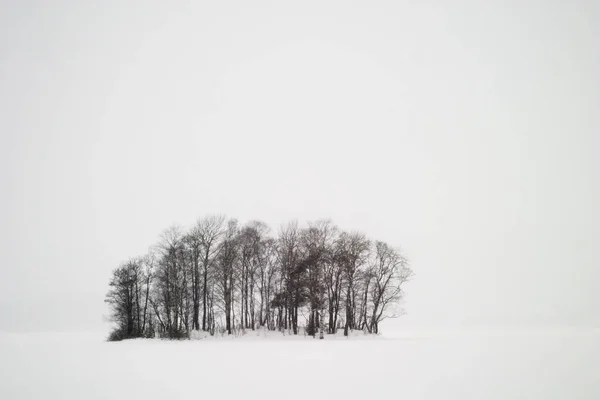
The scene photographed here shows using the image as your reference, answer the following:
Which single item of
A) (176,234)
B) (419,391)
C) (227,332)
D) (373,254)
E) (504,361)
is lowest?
(227,332)

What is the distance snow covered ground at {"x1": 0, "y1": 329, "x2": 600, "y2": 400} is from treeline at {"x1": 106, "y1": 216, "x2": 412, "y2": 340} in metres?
20.2

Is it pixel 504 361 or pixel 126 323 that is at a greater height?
pixel 504 361

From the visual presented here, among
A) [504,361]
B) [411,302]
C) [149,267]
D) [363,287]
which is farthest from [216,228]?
[411,302]

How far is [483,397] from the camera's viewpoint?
14.2 meters

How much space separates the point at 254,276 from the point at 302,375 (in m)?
36.1

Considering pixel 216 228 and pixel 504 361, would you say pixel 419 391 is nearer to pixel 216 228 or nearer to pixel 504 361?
pixel 504 361

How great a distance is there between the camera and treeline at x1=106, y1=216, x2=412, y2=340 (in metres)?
47.2

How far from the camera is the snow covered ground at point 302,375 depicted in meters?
14.5

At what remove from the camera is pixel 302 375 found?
1842 cm

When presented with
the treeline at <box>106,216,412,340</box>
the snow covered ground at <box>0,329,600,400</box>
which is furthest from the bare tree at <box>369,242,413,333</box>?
the snow covered ground at <box>0,329,600,400</box>

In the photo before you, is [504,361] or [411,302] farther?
[411,302]

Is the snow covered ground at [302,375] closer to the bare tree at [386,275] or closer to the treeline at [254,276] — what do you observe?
the treeline at [254,276]

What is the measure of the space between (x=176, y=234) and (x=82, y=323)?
39.0 m

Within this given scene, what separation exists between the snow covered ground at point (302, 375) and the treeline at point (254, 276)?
20.2m
